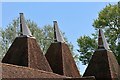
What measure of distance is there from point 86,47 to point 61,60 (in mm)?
7721

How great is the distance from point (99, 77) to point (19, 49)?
4.65 meters

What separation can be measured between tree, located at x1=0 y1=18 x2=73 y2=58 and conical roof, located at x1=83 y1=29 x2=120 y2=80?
5569 millimetres

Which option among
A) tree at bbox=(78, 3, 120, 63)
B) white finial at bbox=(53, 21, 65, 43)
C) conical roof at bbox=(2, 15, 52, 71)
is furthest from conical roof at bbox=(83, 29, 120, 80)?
tree at bbox=(78, 3, 120, 63)

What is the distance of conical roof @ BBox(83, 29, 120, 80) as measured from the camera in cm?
1947

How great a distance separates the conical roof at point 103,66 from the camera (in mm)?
19469

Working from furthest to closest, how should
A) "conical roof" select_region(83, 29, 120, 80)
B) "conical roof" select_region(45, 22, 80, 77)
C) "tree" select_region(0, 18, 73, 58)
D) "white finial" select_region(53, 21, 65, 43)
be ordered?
"tree" select_region(0, 18, 73, 58), "white finial" select_region(53, 21, 65, 43), "conical roof" select_region(83, 29, 120, 80), "conical roof" select_region(45, 22, 80, 77)

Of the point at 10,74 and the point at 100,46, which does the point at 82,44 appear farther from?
the point at 10,74

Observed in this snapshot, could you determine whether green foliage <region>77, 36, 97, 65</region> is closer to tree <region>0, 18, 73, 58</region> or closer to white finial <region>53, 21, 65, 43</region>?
tree <region>0, 18, 73, 58</region>

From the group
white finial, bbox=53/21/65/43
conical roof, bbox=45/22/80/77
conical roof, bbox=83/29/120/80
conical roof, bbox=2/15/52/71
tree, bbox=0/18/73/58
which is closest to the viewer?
conical roof, bbox=2/15/52/71

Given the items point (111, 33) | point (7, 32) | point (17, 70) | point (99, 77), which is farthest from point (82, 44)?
point (17, 70)

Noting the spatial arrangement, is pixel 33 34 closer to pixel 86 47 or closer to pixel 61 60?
pixel 86 47

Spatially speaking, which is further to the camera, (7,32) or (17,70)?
(7,32)

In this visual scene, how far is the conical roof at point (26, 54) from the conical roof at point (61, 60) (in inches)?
56.1

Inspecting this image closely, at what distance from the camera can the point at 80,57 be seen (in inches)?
1062
